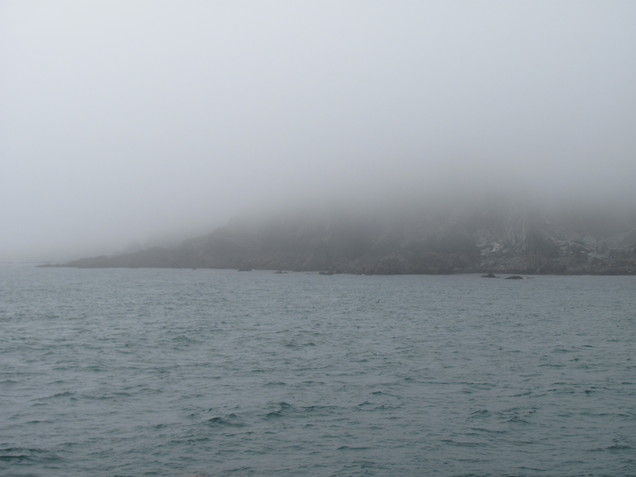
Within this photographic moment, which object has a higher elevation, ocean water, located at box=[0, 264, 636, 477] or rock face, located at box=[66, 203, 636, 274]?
rock face, located at box=[66, 203, 636, 274]

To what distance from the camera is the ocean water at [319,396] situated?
1964 centimetres

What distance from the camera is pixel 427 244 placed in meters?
149

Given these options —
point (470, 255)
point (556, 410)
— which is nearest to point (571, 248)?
point (470, 255)

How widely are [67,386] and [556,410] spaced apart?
20776 millimetres

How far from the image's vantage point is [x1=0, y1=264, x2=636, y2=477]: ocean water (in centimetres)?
1964

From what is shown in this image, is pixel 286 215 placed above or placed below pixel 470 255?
above

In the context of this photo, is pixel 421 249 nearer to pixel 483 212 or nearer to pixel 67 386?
pixel 483 212

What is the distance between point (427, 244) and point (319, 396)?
125m

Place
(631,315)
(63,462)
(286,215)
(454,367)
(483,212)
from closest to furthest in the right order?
(63,462) < (454,367) < (631,315) < (483,212) < (286,215)

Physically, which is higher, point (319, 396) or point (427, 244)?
point (427, 244)

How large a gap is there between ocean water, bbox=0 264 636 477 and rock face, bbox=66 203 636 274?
84.6m

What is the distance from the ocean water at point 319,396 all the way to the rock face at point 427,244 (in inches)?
3330

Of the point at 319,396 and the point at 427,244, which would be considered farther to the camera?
the point at 427,244

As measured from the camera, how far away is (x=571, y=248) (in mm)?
140000
